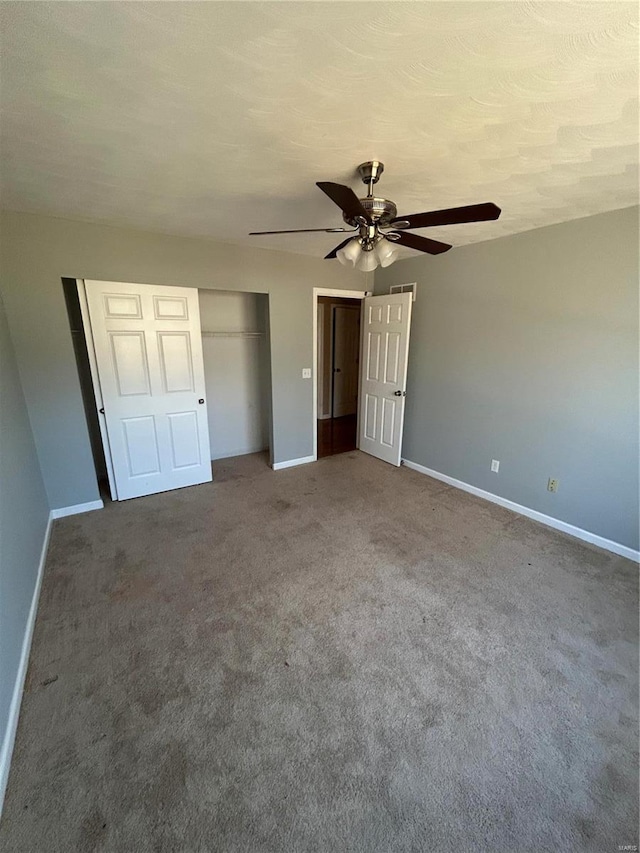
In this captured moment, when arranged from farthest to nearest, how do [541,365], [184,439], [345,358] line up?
1. [345,358]
2. [184,439]
3. [541,365]

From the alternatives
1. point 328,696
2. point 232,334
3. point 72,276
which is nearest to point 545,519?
point 328,696

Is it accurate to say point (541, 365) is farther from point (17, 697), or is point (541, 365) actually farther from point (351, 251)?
point (17, 697)

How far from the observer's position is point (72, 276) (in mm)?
2727

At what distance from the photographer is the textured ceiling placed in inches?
39.1

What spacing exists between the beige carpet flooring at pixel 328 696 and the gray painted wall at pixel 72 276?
2.46 ft

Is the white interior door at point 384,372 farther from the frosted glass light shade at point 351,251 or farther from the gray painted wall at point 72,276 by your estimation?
the frosted glass light shade at point 351,251

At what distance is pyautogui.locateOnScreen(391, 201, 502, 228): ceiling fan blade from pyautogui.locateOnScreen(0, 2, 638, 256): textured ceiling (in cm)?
32

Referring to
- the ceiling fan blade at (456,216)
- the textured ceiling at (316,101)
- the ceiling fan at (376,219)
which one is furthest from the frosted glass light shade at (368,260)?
the textured ceiling at (316,101)

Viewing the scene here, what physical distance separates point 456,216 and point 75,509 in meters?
3.62

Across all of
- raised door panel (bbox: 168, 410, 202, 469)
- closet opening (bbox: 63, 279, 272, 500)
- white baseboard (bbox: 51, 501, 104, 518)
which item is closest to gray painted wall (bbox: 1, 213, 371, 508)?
white baseboard (bbox: 51, 501, 104, 518)

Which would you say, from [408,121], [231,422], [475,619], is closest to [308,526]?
[475,619]

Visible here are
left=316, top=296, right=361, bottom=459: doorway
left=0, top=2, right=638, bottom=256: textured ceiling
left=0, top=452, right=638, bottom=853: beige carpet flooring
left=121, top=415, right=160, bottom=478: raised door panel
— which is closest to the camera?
left=0, top=2, right=638, bottom=256: textured ceiling

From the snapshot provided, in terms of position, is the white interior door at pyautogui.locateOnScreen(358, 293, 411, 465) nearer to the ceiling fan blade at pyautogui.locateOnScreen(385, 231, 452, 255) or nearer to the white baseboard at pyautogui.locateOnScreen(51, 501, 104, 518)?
the ceiling fan blade at pyautogui.locateOnScreen(385, 231, 452, 255)

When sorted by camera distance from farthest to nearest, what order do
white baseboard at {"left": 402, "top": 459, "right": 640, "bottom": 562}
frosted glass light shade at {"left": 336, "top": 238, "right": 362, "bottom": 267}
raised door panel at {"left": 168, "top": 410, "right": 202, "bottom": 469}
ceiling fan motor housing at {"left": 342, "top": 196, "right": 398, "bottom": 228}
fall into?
raised door panel at {"left": 168, "top": 410, "right": 202, "bottom": 469}, white baseboard at {"left": 402, "top": 459, "right": 640, "bottom": 562}, frosted glass light shade at {"left": 336, "top": 238, "right": 362, "bottom": 267}, ceiling fan motor housing at {"left": 342, "top": 196, "right": 398, "bottom": 228}
